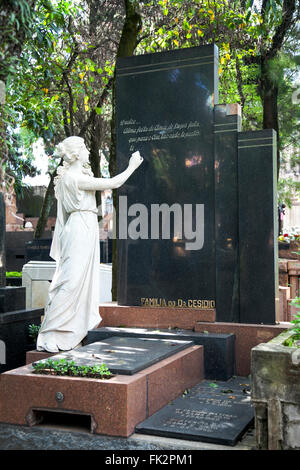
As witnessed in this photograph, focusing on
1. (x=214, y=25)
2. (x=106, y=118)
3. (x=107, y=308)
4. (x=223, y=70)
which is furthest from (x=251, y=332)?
(x=106, y=118)

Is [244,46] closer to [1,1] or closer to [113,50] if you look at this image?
[113,50]

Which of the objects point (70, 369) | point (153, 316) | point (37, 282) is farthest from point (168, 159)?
point (37, 282)

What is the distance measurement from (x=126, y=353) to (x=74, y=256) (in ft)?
5.22

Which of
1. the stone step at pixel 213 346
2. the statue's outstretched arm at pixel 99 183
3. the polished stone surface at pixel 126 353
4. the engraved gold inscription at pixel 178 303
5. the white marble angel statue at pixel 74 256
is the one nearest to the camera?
the polished stone surface at pixel 126 353

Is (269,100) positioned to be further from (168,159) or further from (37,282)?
(168,159)

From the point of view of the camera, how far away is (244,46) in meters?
13.7

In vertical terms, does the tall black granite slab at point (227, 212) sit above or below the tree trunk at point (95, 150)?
below

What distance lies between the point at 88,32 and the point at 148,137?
24.1 feet

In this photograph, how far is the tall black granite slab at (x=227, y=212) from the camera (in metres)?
7.00

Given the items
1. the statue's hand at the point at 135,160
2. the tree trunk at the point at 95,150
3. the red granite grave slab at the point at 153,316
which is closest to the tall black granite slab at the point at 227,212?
the red granite grave slab at the point at 153,316

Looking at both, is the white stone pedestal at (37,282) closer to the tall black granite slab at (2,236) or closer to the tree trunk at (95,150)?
the tall black granite slab at (2,236)

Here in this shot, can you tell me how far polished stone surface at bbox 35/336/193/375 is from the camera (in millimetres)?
5141

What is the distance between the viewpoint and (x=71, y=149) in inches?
274

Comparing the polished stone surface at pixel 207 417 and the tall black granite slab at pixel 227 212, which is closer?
the polished stone surface at pixel 207 417
